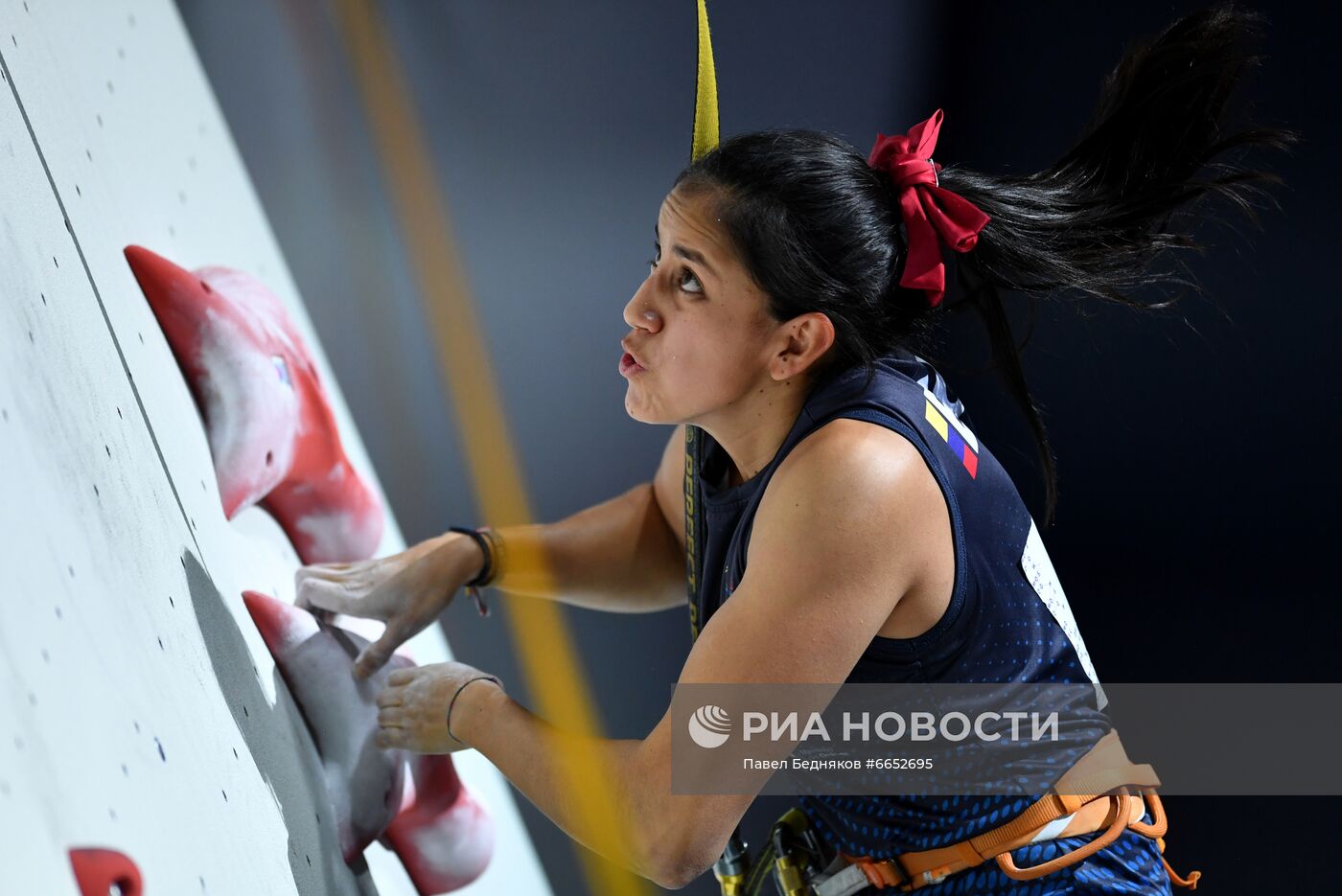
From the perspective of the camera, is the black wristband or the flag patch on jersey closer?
the flag patch on jersey

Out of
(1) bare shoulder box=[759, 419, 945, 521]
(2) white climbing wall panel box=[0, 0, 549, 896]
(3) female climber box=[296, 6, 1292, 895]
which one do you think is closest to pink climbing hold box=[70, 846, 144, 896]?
(2) white climbing wall panel box=[0, 0, 549, 896]

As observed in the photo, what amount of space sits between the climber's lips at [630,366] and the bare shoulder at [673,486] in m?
0.27

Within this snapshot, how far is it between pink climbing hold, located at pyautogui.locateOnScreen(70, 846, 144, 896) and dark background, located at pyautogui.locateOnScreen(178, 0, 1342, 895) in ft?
2.09

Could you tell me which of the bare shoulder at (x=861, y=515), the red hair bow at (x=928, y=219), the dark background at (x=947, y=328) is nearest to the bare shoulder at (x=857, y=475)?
the bare shoulder at (x=861, y=515)

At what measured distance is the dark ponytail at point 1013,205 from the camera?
3.26 ft

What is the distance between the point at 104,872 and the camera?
2.21 feet

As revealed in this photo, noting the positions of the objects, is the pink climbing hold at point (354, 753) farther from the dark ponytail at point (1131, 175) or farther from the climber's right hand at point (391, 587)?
the dark ponytail at point (1131, 175)

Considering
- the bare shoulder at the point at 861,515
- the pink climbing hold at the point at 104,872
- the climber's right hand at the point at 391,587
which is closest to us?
the pink climbing hold at the point at 104,872

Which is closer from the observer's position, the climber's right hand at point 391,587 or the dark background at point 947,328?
the climber's right hand at point 391,587

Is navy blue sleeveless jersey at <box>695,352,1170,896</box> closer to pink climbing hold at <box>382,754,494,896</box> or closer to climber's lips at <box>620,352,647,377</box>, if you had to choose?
climber's lips at <box>620,352,647,377</box>

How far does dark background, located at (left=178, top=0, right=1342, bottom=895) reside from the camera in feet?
4.08

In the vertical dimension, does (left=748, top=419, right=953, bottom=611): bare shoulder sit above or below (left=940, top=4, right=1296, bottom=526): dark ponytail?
below

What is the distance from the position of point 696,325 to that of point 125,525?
0.42 meters

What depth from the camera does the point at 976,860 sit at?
3.53ft
